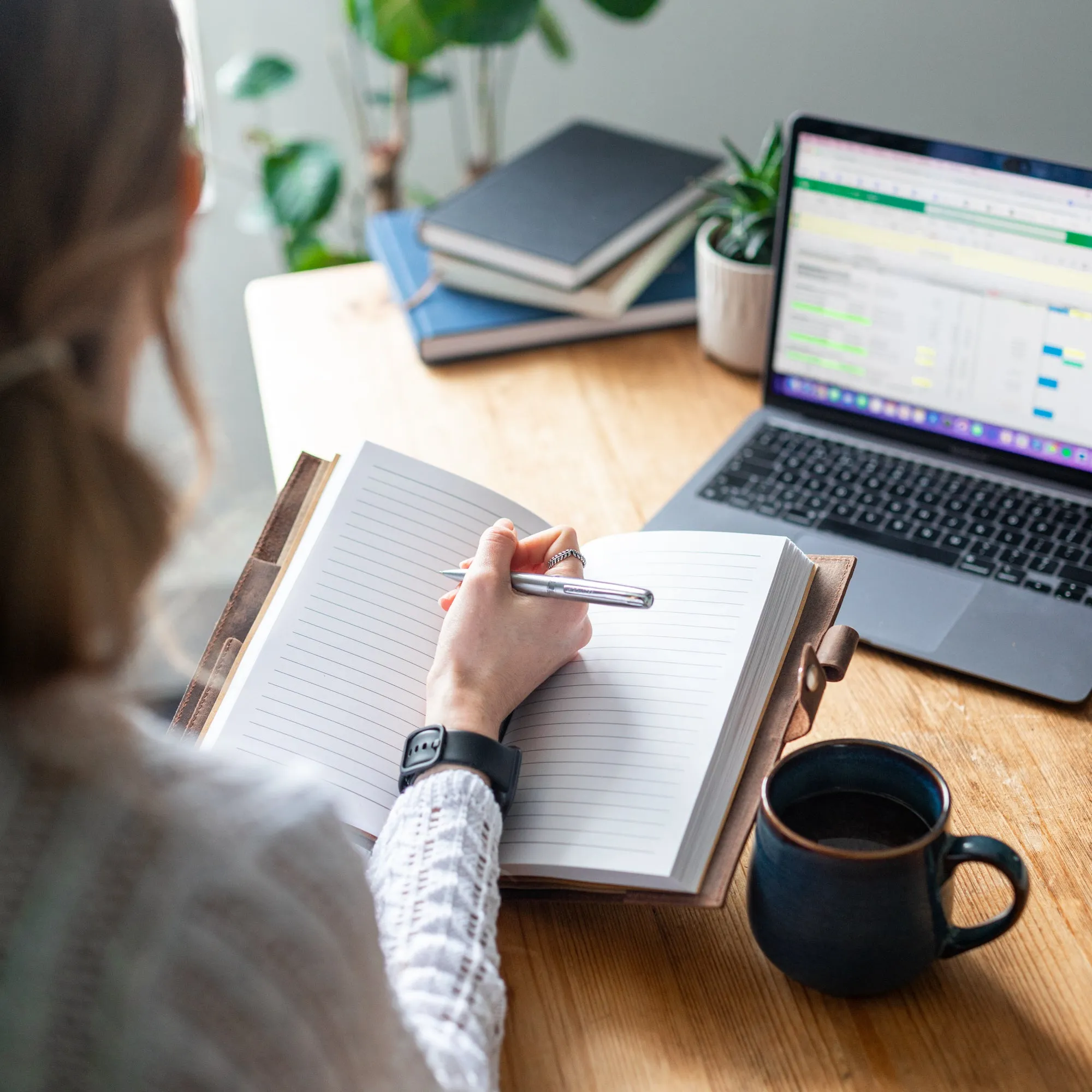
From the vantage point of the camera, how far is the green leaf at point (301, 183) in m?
1.71

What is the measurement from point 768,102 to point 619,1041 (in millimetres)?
1669

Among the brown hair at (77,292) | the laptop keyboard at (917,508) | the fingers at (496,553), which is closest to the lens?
the brown hair at (77,292)

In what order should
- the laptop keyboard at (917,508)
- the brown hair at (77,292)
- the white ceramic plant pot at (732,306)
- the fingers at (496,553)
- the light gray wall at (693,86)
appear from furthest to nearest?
the light gray wall at (693,86) < the white ceramic plant pot at (732,306) < the laptop keyboard at (917,508) < the fingers at (496,553) < the brown hair at (77,292)

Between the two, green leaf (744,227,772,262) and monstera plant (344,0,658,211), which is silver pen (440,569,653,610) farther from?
monstera plant (344,0,658,211)

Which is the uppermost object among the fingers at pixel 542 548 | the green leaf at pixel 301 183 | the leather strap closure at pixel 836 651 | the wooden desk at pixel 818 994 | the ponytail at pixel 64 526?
the ponytail at pixel 64 526

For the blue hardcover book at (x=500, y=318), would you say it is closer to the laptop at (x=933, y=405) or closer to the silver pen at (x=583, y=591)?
the laptop at (x=933, y=405)

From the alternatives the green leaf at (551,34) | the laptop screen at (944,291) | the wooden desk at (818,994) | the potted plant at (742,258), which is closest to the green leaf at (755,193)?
the potted plant at (742,258)

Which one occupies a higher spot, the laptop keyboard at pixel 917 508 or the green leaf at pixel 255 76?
the laptop keyboard at pixel 917 508

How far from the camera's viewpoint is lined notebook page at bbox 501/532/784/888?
0.64 metres

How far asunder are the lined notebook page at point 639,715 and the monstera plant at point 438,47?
84 centimetres

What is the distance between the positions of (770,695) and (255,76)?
4.63 feet

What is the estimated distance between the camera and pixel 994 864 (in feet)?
1.83

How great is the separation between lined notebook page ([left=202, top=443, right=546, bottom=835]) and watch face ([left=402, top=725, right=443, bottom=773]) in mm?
27

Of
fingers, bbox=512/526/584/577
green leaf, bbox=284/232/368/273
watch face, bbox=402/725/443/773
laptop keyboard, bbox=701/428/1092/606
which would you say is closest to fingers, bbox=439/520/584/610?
fingers, bbox=512/526/584/577
